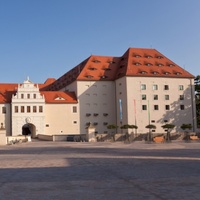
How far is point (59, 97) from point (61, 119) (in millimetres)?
4994

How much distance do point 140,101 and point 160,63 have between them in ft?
39.0

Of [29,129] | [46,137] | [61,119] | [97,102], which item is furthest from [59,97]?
[46,137]

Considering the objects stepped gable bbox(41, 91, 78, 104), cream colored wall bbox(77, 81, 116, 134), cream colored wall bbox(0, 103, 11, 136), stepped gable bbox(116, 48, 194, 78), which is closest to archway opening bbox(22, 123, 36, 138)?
cream colored wall bbox(0, 103, 11, 136)

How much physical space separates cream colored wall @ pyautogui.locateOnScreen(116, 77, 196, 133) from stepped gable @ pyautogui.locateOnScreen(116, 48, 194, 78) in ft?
3.84

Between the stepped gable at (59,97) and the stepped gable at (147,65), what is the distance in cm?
1152

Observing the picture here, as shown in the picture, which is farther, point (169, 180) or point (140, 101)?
point (140, 101)

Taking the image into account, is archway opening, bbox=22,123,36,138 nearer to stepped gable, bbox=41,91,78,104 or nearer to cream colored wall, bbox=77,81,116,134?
stepped gable, bbox=41,91,78,104

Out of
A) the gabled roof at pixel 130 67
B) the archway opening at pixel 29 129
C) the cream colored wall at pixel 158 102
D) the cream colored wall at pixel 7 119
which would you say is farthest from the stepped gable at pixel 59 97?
the cream colored wall at pixel 158 102

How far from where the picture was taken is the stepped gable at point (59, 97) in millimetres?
80125

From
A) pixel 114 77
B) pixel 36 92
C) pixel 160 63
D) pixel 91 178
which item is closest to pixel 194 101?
pixel 160 63

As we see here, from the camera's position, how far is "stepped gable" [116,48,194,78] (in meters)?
79.8

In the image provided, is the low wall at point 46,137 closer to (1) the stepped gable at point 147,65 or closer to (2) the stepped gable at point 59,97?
(2) the stepped gable at point 59,97

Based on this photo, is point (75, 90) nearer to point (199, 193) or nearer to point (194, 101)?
point (194, 101)

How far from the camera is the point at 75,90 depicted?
8281 centimetres
